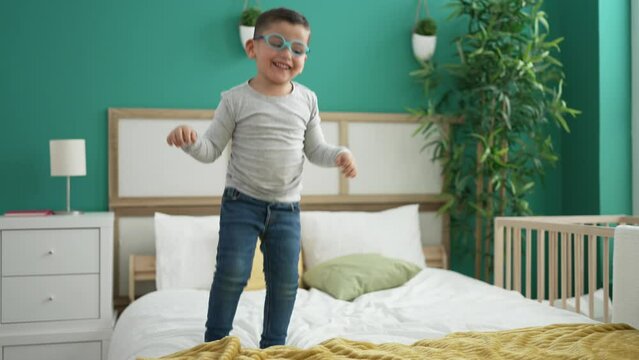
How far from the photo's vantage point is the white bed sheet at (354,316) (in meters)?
2.00

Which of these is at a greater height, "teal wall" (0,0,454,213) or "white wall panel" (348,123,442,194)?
"teal wall" (0,0,454,213)

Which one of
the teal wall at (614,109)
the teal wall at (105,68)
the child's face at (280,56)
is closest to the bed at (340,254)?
the teal wall at (105,68)

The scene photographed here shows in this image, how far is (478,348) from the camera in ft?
5.32

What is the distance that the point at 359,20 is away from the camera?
356 cm

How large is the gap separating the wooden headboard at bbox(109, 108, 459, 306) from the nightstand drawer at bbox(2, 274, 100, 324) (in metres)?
0.41

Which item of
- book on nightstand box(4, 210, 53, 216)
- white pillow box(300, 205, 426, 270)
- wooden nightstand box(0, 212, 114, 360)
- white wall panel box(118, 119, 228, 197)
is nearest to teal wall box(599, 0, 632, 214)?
white pillow box(300, 205, 426, 270)

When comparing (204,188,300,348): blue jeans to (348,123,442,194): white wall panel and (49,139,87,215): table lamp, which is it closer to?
(49,139,87,215): table lamp

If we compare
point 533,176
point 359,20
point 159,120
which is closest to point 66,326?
point 159,120

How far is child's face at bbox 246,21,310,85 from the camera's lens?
179 centimetres

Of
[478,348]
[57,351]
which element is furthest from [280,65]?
[57,351]

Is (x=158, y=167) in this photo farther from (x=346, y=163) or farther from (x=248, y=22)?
(x=346, y=163)

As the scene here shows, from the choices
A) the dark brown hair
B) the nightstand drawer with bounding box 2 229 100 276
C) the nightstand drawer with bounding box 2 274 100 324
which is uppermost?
the dark brown hair

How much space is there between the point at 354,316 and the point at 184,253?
3.18 ft

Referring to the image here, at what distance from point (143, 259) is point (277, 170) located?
60.0 inches
